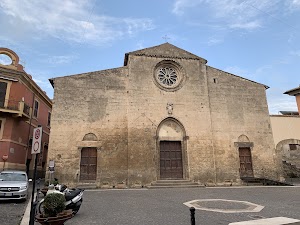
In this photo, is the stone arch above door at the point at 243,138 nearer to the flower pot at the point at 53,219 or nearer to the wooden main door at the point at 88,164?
the wooden main door at the point at 88,164

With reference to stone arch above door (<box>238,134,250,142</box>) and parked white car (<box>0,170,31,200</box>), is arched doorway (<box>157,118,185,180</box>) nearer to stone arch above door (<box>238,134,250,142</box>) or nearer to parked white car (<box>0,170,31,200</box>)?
stone arch above door (<box>238,134,250,142</box>)

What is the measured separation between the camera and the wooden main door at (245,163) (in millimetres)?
18875

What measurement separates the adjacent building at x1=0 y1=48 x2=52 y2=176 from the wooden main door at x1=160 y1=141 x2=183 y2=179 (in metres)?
10.9

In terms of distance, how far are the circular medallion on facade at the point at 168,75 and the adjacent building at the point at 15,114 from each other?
10.6 meters

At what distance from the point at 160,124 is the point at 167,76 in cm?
414

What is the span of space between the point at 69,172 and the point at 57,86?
6099 millimetres

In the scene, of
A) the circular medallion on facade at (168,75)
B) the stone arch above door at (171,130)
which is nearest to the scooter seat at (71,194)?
the stone arch above door at (171,130)

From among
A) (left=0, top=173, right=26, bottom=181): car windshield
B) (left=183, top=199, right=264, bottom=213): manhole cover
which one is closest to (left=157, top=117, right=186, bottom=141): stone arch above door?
(left=183, top=199, right=264, bottom=213): manhole cover

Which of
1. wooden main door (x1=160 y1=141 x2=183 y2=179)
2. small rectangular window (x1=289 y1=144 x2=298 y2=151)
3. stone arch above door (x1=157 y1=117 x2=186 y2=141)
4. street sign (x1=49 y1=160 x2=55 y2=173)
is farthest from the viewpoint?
small rectangular window (x1=289 y1=144 x2=298 y2=151)

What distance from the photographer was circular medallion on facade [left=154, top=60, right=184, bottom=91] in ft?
63.8

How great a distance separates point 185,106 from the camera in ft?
62.8

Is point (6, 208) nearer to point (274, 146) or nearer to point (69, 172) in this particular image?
point (69, 172)

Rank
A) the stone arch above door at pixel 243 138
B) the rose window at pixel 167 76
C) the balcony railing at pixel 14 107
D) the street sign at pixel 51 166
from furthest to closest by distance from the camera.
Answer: the rose window at pixel 167 76, the stone arch above door at pixel 243 138, the balcony railing at pixel 14 107, the street sign at pixel 51 166

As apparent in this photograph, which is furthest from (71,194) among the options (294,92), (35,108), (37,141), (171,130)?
(294,92)
